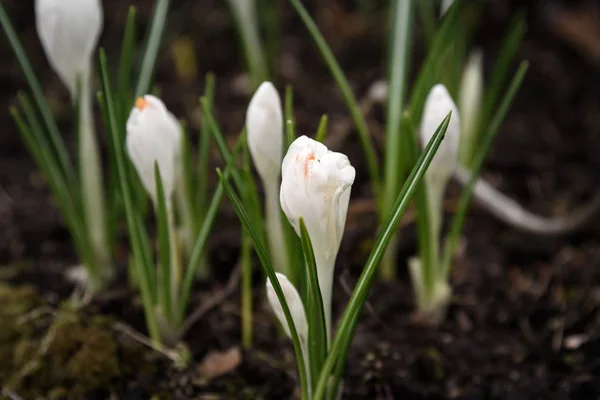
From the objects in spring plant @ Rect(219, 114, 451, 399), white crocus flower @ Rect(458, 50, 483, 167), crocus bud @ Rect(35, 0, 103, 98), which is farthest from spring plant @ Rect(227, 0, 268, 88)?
spring plant @ Rect(219, 114, 451, 399)

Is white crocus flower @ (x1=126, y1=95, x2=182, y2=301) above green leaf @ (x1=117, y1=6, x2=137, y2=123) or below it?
below

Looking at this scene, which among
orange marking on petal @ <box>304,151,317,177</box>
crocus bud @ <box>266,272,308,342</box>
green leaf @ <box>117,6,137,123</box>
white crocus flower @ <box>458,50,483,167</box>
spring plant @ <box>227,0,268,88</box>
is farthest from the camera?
spring plant @ <box>227,0,268,88</box>

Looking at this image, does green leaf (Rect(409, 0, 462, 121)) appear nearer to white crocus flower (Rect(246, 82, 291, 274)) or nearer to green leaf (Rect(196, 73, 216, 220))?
white crocus flower (Rect(246, 82, 291, 274))

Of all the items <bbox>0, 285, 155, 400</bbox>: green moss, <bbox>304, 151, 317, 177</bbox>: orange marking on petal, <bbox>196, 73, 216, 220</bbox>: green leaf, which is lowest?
<bbox>0, 285, 155, 400</bbox>: green moss

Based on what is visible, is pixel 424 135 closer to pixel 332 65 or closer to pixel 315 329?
pixel 332 65

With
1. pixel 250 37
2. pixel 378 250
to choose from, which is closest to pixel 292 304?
pixel 378 250
